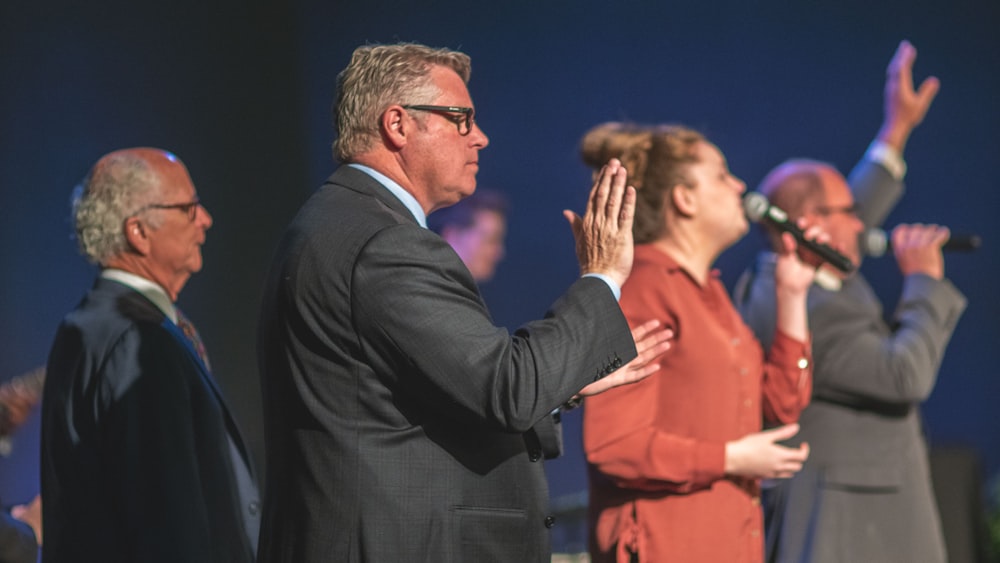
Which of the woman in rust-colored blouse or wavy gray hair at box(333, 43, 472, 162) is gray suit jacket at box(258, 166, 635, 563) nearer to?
wavy gray hair at box(333, 43, 472, 162)

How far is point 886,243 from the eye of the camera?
3.70 metres

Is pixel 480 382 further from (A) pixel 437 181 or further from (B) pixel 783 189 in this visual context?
(B) pixel 783 189

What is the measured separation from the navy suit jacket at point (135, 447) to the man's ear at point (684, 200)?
1.12 metres

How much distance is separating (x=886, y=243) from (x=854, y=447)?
80cm

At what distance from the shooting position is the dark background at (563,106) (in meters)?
4.32

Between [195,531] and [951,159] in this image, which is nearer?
[195,531]

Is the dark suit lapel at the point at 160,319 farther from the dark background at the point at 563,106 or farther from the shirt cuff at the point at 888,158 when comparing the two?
the shirt cuff at the point at 888,158

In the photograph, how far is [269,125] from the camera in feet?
15.3

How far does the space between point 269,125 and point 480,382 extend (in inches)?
125

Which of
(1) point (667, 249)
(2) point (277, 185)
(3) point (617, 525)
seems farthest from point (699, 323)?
(2) point (277, 185)

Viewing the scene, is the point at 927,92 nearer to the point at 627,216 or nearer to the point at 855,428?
the point at 855,428

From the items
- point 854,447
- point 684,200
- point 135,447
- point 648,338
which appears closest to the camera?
point 648,338

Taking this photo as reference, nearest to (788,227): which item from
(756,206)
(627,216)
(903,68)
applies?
(756,206)

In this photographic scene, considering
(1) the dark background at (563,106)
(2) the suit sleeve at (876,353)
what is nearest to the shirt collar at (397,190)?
(2) the suit sleeve at (876,353)
